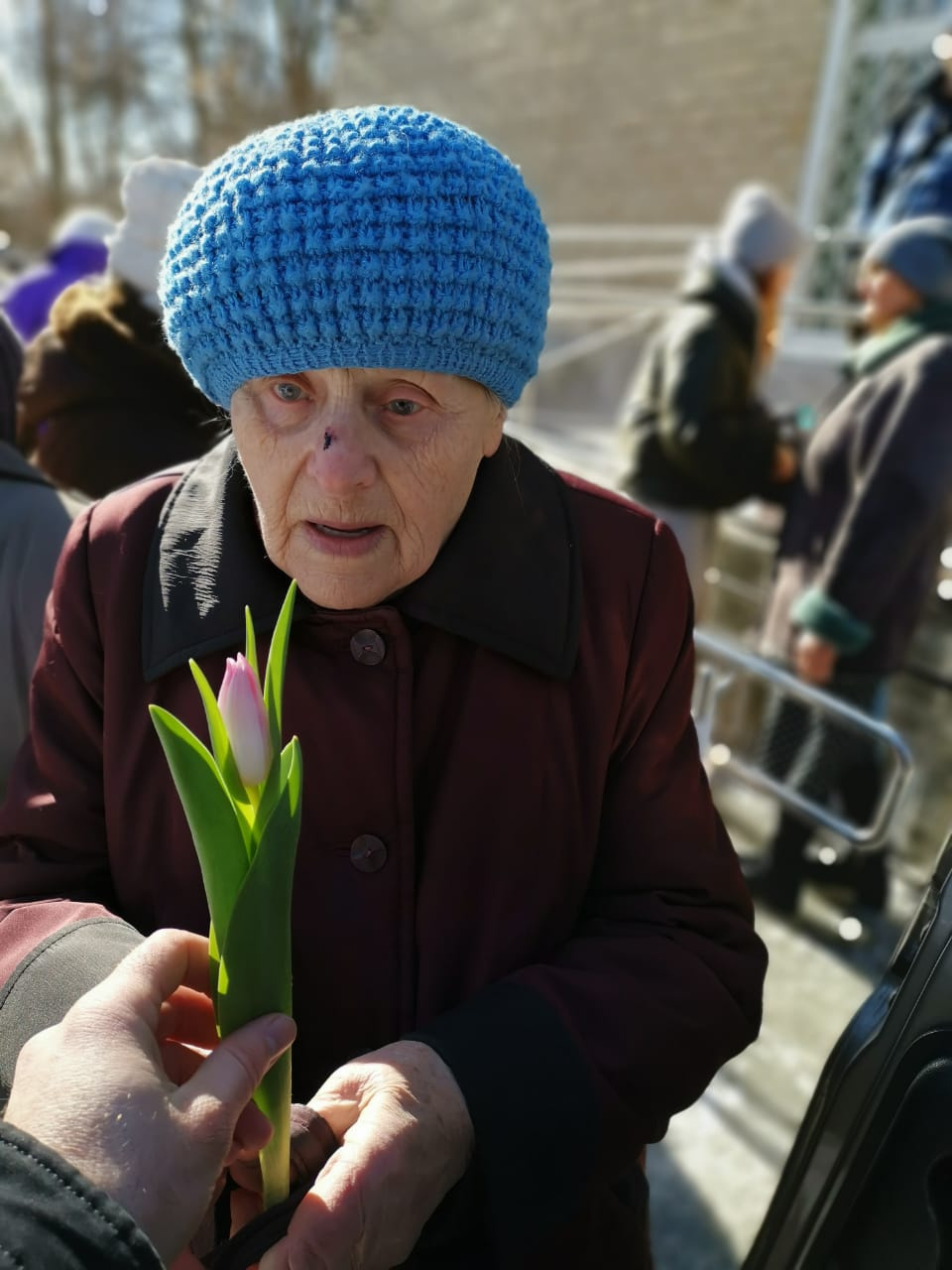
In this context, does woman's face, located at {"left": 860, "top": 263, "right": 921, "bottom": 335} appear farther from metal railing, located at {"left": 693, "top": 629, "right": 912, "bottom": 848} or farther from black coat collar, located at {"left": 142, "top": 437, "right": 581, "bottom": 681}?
black coat collar, located at {"left": 142, "top": 437, "right": 581, "bottom": 681}

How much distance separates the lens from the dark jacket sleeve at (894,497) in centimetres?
296

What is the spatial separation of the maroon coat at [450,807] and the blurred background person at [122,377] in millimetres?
1285

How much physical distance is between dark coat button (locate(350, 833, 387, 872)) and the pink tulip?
0.26m

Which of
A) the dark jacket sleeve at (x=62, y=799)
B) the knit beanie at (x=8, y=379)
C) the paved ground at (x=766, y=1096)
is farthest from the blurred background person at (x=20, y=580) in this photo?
the paved ground at (x=766, y=1096)

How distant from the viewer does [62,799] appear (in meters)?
1.17

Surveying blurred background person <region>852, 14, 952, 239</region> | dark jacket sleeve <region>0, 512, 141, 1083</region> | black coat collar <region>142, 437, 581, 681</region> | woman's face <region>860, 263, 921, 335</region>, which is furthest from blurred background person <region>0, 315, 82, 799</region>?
blurred background person <region>852, 14, 952, 239</region>

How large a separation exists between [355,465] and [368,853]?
1.39 feet

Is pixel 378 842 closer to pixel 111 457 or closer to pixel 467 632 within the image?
pixel 467 632

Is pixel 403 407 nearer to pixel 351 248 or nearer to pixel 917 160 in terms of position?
pixel 351 248

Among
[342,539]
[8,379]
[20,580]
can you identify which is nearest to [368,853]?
[342,539]

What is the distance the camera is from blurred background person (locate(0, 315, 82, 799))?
5.09ft

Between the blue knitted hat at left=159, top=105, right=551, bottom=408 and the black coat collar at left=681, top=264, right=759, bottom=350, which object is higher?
the blue knitted hat at left=159, top=105, right=551, bottom=408

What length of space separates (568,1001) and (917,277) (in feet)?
9.17

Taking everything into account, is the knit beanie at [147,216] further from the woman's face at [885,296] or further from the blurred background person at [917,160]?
the blurred background person at [917,160]
